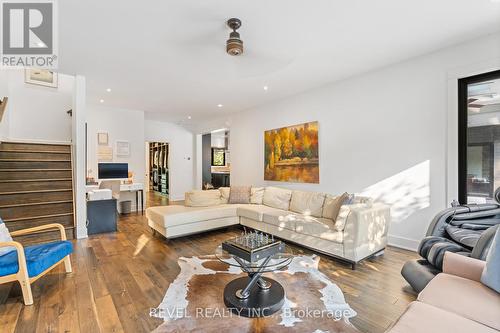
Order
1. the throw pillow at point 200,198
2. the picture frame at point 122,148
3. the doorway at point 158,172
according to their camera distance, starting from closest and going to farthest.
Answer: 1. the throw pillow at point 200,198
2. the picture frame at point 122,148
3. the doorway at point 158,172

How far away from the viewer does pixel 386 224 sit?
343cm

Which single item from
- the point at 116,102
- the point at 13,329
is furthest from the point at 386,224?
the point at 116,102

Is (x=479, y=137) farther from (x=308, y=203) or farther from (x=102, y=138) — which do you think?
(x=102, y=138)

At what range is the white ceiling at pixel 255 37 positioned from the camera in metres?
2.30

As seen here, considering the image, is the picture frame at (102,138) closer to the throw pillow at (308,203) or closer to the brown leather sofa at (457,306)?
the throw pillow at (308,203)

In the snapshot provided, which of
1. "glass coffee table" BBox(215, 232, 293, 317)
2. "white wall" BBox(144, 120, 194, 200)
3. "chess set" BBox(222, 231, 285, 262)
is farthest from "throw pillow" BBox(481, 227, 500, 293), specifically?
"white wall" BBox(144, 120, 194, 200)

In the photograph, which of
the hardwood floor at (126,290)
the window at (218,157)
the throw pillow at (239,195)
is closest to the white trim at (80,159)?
the hardwood floor at (126,290)

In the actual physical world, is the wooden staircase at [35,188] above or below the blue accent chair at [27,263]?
above

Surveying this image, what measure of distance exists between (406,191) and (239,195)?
3.01 metres

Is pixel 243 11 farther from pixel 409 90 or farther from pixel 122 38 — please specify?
pixel 409 90

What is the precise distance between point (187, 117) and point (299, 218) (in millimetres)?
5339

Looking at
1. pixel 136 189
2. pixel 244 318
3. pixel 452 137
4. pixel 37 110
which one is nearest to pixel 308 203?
pixel 452 137

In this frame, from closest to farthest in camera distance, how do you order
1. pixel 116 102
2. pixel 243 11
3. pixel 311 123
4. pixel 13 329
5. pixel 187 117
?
1. pixel 13 329
2. pixel 243 11
3. pixel 311 123
4. pixel 116 102
5. pixel 187 117

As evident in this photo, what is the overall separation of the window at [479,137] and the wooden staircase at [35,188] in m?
6.08
